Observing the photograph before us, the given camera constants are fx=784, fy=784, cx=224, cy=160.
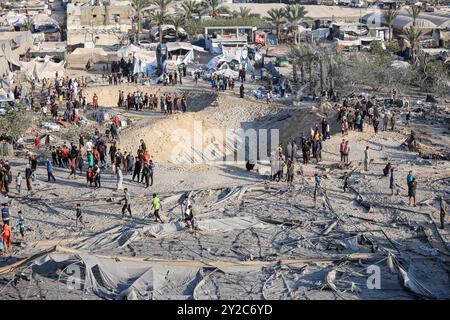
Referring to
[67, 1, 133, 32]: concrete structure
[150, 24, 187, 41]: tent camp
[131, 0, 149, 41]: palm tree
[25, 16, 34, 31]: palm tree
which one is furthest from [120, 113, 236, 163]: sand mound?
[25, 16, 34, 31]: palm tree

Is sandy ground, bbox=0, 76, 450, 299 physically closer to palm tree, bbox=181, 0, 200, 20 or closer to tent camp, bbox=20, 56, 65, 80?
tent camp, bbox=20, 56, 65, 80

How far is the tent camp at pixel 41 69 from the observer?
1607 inches

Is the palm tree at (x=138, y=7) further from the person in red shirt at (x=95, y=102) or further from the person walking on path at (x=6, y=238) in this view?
the person walking on path at (x=6, y=238)

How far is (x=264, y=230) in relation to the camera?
18656 mm

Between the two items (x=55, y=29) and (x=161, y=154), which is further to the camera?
(x=55, y=29)

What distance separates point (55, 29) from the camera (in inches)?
2281

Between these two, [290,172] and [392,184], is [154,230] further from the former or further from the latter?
[392,184]

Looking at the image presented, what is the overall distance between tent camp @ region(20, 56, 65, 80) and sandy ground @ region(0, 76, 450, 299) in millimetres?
15433

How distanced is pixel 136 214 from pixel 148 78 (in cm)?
2151

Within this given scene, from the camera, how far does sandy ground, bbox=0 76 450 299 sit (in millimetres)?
15305

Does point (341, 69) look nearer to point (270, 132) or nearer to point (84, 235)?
point (270, 132)

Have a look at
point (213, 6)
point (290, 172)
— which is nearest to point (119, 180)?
point (290, 172)

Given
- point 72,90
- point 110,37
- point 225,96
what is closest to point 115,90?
point 72,90
